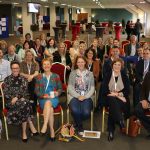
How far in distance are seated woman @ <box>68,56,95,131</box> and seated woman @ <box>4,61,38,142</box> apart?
0.67m

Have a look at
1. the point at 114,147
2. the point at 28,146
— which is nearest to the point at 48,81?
the point at 28,146

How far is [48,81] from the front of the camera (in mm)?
4281

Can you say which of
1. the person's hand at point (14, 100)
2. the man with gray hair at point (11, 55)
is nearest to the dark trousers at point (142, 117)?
the person's hand at point (14, 100)

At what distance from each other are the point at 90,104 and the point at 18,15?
2825 centimetres

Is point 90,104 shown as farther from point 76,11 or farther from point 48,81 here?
point 76,11

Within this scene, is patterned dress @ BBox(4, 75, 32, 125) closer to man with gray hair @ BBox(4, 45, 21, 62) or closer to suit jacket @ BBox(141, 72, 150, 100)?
suit jacket @ BBox(141, 72, 150, 100)

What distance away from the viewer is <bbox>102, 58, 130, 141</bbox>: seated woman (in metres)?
4.04

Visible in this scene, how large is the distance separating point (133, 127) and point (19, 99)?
1.71 metres

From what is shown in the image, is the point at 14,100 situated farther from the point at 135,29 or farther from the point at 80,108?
the point at 135,29

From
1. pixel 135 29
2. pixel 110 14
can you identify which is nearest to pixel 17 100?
pixel 135 29

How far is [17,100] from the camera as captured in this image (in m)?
4.04

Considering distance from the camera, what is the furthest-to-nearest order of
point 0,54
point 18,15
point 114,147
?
point 18,15 < point 0,54 < point 114,147

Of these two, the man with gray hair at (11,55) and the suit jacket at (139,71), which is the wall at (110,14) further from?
the suit jacket at (139,71)

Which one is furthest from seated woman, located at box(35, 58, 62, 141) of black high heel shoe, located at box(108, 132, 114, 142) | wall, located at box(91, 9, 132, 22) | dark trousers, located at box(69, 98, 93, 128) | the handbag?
wall, located at box(91, 9, 132, 22)
